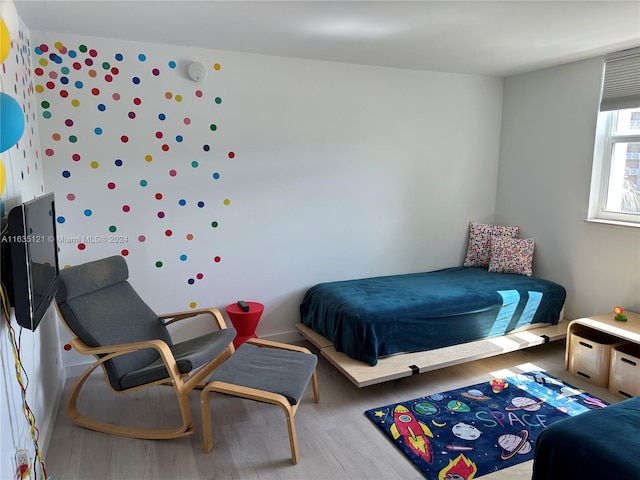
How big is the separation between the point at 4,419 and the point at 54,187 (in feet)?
5.83

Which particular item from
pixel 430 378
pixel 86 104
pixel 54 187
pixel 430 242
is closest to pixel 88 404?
pixel 54 187

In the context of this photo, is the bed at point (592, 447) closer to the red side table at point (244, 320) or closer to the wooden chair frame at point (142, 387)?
the wooden chair frame at point (142, 387)

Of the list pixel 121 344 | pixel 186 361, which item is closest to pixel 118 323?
pixel 121 344

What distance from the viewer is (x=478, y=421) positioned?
271 centimetres

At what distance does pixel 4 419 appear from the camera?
175cm

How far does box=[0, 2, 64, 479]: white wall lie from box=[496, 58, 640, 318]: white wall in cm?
407

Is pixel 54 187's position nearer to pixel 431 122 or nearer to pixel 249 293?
pixel 249 293

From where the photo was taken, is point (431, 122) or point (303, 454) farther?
point (431, 122)

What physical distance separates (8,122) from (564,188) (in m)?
4.07

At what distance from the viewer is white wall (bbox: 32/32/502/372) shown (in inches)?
123

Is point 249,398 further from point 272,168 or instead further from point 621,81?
point 621,81

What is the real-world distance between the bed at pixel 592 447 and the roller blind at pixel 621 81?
2.52m

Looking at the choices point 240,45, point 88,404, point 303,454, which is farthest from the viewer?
point 240,45

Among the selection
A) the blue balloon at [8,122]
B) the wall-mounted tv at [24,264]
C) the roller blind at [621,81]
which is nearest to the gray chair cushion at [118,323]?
the wall-mounted tv at [24,264]
